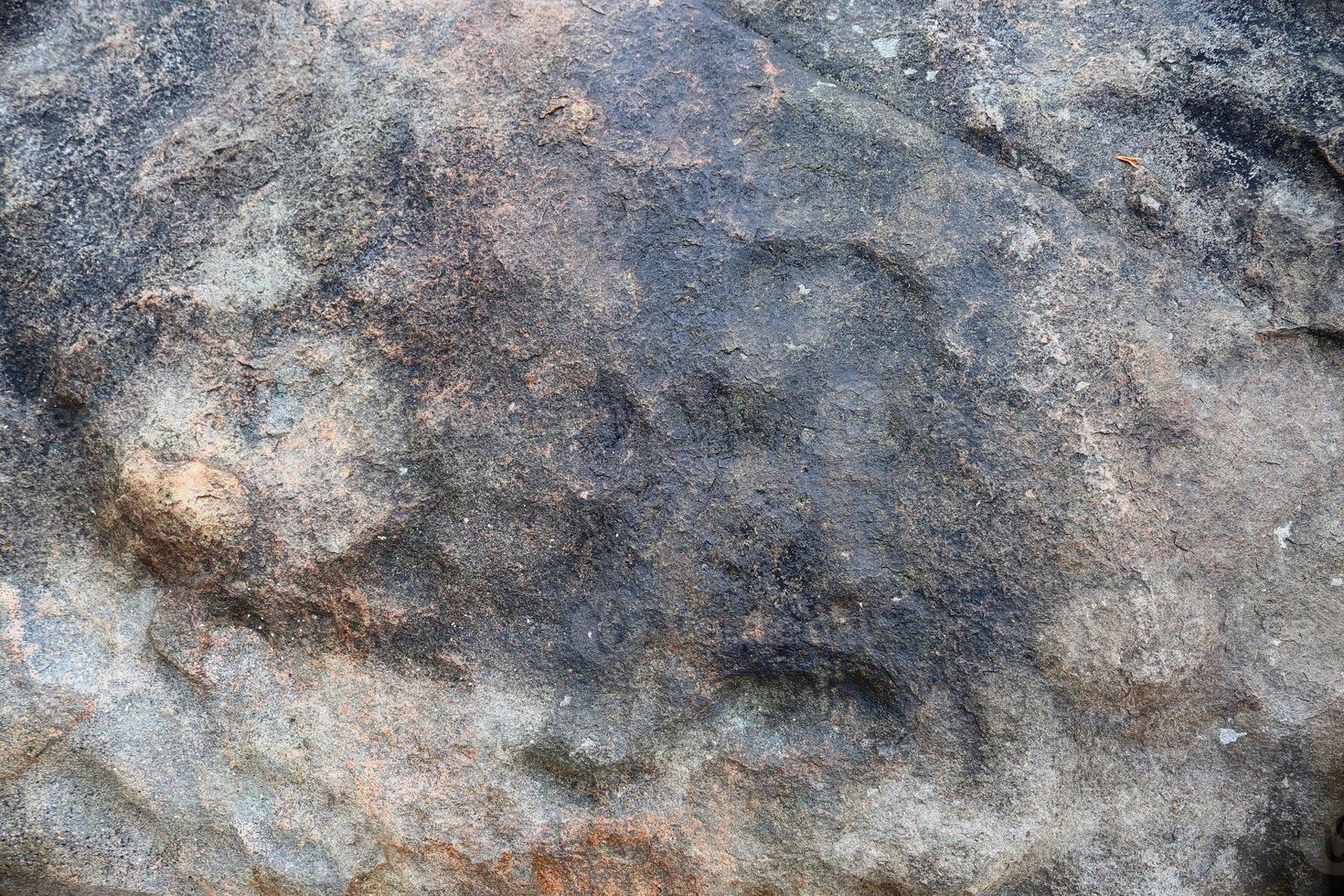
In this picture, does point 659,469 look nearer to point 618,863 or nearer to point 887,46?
point 618,863

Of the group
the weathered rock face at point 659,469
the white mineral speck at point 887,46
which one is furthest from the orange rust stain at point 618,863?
the white mineral speck at point 887,46

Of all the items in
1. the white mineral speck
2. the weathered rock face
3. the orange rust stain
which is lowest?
the orange rust stain

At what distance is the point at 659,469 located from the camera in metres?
1.30

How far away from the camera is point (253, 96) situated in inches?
54.4

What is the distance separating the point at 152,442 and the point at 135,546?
0.14m

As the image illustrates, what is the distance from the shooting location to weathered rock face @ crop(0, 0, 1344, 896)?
1.28 meters

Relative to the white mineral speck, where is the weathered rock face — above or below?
below

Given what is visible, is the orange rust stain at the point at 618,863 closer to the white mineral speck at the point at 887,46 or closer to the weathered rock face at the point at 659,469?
the weathered rock face at the point at 659,469

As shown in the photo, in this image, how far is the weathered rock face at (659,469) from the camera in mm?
1280

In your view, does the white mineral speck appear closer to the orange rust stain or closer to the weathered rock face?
the weathered rock face

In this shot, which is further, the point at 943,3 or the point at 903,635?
the point at 943,3

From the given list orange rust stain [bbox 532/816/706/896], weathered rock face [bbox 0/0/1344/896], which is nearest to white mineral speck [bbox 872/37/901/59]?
weathered rock face [bbox 0/0/1344/896]

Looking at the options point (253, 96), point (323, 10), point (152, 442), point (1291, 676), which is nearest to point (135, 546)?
point (152, 442)

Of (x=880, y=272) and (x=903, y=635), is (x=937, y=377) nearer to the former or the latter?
(x=880, y=272)
